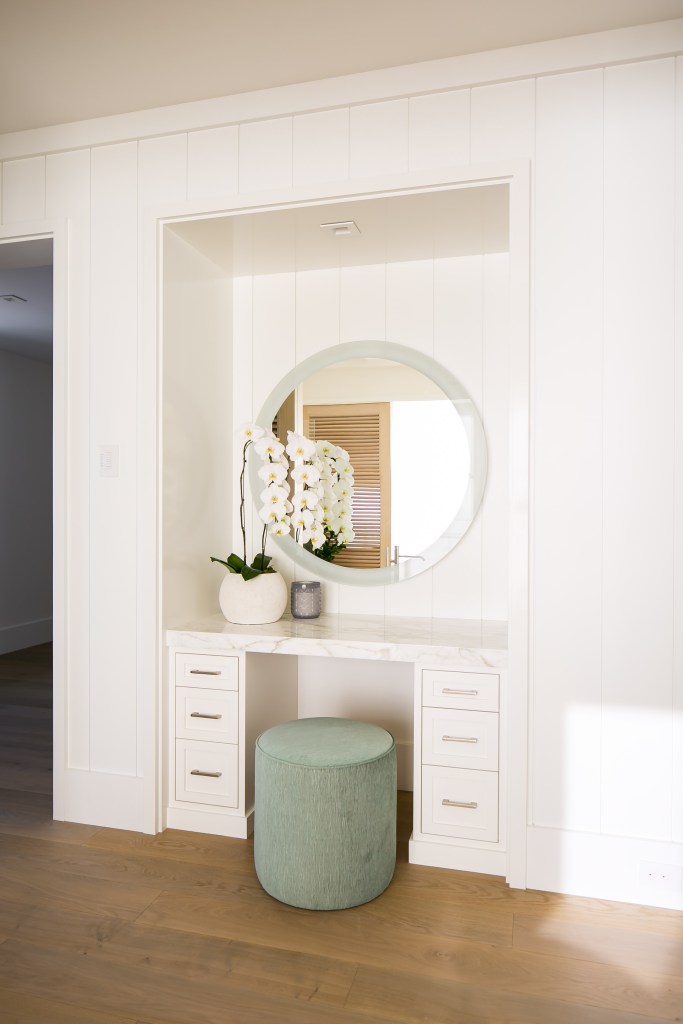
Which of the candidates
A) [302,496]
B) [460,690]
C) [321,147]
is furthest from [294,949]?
[321,147]

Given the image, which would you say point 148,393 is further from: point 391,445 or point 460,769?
point 460,769

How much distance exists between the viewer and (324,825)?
2.13m

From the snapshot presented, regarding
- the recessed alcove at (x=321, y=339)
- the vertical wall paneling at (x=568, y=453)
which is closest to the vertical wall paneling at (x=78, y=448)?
the recessed alcove at (x=321, y=339)

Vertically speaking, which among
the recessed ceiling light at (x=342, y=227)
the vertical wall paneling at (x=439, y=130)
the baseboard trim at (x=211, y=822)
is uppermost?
the vertical wall paneling at (x=439, y=130)

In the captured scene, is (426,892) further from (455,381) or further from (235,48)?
(235,48)

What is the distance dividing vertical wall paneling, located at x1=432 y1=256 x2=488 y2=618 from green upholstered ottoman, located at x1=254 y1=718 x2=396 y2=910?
2.81ft

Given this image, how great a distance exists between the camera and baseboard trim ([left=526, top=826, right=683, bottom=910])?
2.15 metres

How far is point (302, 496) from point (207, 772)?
3.61ft

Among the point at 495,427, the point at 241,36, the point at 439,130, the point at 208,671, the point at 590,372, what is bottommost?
the point at 208,671

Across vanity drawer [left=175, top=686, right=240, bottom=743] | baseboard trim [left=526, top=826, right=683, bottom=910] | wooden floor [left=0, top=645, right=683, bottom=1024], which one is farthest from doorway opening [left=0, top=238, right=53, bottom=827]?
baseboard trim [left=526, top=826, right=683, bottom=910]

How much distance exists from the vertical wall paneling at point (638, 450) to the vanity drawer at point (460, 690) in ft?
1.17

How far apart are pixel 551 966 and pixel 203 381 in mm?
2326

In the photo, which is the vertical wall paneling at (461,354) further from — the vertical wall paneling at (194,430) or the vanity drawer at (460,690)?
the vertical wall paneling at (194,430)

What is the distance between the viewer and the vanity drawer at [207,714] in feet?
8.61
